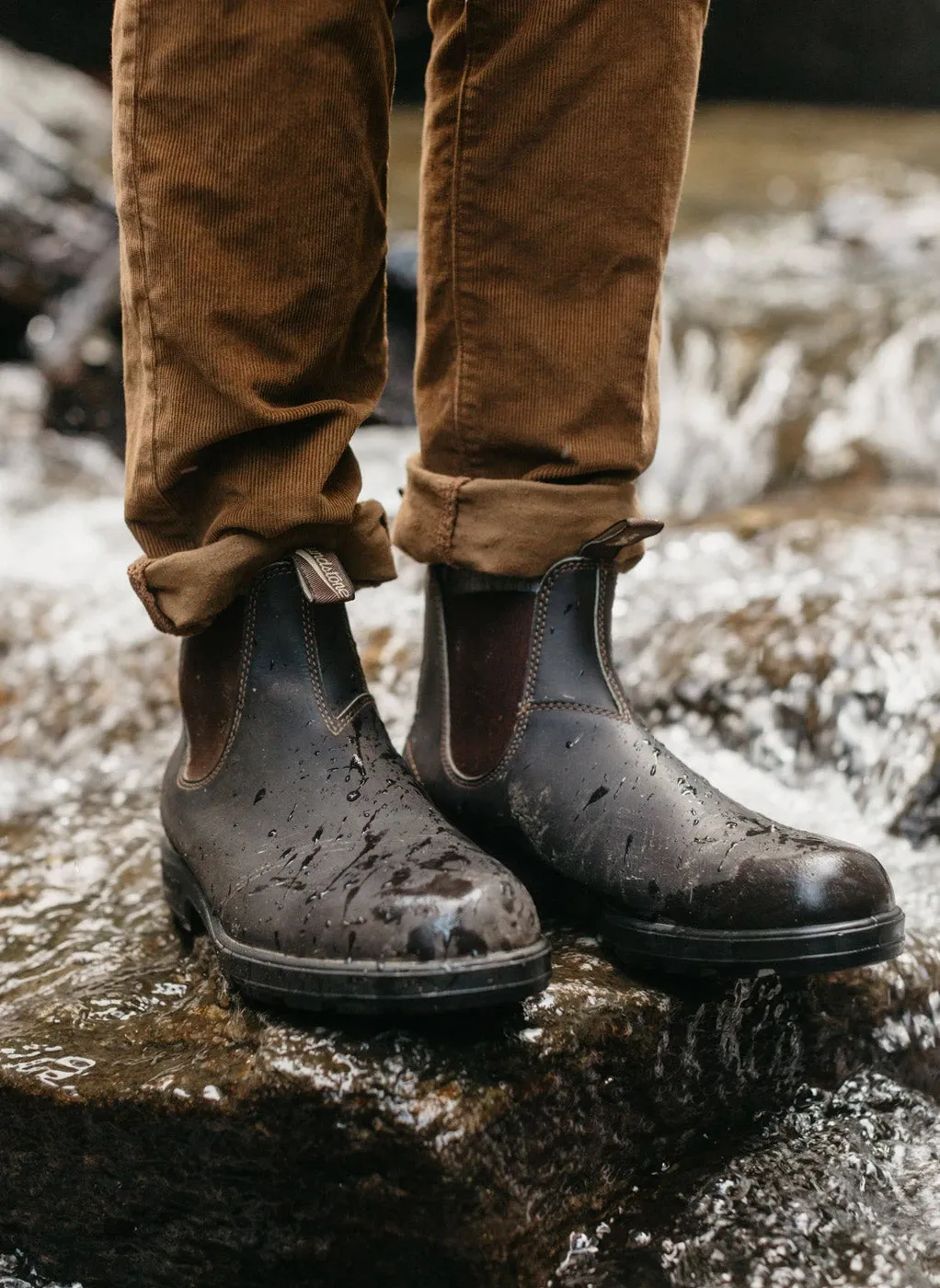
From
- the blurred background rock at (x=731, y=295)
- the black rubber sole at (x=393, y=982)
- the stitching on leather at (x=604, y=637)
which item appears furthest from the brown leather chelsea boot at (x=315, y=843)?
the blurred background rock at (x=731, y=295)

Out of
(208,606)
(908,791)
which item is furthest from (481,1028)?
(908,791)

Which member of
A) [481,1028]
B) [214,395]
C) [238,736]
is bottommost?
[481,1028]


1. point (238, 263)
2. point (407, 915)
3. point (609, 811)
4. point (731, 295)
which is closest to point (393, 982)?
point (407, 915)

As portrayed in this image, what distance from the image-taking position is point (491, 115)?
3.15 feet

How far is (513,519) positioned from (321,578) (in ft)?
0.59

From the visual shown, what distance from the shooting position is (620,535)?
1.03 m

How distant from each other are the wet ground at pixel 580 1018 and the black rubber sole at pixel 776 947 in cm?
6

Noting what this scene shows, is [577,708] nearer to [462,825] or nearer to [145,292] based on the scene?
[462,825]

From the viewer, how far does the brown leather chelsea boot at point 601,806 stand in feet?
2.88

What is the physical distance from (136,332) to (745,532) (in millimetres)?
1748

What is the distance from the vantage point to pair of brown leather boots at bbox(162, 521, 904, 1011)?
0.81m

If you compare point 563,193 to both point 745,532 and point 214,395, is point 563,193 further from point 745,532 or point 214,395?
point 745,532

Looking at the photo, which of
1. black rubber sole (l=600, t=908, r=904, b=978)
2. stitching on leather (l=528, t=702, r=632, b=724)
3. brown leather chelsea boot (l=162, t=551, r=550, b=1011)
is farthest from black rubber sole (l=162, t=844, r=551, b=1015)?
stitching on leather (l=528, t=702, r=632, b=724)

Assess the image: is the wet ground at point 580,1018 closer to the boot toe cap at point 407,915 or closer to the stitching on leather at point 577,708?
the boot toe cap at point 407,915
